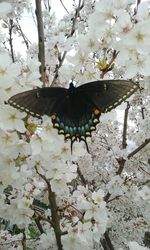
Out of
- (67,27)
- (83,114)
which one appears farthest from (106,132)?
(83,114)

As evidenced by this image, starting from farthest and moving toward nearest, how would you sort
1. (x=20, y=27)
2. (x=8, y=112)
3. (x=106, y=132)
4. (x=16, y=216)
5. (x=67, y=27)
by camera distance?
(x=106, y=132) < (x=20, y=27) < (x=67, y=27) < (x=16, y=216) < (x=8, y=112)

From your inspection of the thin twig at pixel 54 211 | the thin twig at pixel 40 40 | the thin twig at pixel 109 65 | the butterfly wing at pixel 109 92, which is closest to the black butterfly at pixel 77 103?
the butterfly wing at pixel 109 92

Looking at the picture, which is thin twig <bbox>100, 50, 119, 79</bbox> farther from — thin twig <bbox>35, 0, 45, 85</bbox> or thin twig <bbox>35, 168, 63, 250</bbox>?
thin twig <bbox>35, 168, 63, 250</bbox>

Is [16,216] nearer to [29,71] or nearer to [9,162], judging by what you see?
[9,162]

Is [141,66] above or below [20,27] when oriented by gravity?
below

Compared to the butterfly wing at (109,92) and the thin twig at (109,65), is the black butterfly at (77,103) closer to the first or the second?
the butterfly wing at (109,92)

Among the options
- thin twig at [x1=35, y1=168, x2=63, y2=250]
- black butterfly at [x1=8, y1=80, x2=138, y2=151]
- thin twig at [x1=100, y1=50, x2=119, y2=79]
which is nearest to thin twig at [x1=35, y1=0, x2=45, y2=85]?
black butterfly at [x1=8, y1=80, x2=138, y2=151]
